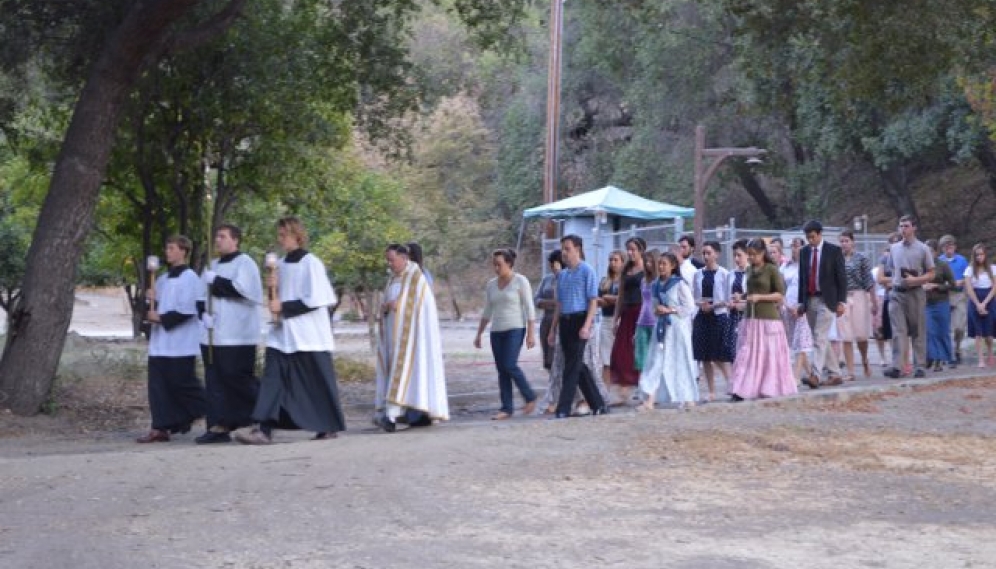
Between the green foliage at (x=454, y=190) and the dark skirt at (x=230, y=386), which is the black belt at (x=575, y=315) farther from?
the green foliage at (x=454, y=190)

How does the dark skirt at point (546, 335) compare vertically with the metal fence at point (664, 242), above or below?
below

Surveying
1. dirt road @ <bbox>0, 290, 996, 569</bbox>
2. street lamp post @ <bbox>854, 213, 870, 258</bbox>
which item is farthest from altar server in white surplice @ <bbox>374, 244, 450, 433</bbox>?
street lamp post @ <bbox>854, 213, 870, 258</bbox>

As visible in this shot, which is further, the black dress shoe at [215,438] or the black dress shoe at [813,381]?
the black dress shoe at [813,381]

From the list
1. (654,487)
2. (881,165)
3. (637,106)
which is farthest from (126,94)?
(637,106)

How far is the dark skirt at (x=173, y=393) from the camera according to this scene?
13859 millimetres

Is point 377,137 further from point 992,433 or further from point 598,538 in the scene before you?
point 598,538

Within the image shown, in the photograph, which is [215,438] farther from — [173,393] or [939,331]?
[939,331]

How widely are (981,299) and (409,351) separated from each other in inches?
425

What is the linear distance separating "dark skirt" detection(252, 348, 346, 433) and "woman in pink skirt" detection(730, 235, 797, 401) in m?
4.93

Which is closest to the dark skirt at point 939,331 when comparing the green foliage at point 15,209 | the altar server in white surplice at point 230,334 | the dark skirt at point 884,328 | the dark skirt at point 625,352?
the dark skirt at point 884,328

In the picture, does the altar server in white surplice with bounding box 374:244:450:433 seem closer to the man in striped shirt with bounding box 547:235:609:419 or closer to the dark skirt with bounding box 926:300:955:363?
the man in striped shirt with bounding box 547:235:609:419

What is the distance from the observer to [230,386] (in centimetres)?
1332

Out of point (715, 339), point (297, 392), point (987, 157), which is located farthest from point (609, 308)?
point (987, 157)

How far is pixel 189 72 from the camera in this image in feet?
63.2
